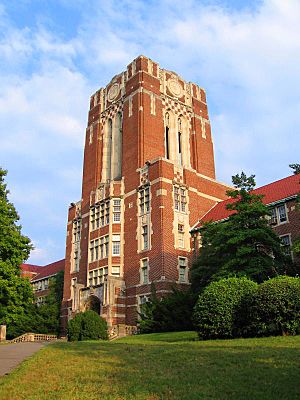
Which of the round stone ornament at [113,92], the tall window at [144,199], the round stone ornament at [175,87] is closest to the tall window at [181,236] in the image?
the tall window at [144,199]

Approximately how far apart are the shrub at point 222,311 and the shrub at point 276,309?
667mm

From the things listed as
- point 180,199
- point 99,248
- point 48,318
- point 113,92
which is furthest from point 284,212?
point 113,92

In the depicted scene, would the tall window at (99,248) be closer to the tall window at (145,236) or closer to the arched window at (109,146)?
the tall window at (145,236)

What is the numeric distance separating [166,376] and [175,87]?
46465 mm

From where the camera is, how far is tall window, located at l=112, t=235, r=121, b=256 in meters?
42.3

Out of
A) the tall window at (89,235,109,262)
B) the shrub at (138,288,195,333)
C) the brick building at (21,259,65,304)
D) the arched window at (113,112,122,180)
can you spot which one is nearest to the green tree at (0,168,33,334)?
the shrub at (138,288,195,333)

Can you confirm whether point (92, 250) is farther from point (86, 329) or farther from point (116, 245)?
point (86, 329)

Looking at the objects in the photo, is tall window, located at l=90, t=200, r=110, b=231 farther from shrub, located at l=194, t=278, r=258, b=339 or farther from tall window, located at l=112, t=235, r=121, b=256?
shrub, located at l=194, t=278, r=258, b=339

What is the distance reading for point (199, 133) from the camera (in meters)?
51.3

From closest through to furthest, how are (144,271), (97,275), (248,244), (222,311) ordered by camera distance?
(222,311)
(248,244)
(144,271)
(97,275)

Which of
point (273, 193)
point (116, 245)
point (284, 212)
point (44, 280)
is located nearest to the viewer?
point (284, 212)

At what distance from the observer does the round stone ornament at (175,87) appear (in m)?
51.7

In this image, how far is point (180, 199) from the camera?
4203cm

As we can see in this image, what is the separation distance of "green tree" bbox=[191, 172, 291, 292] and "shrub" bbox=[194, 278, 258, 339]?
5.32 metres
